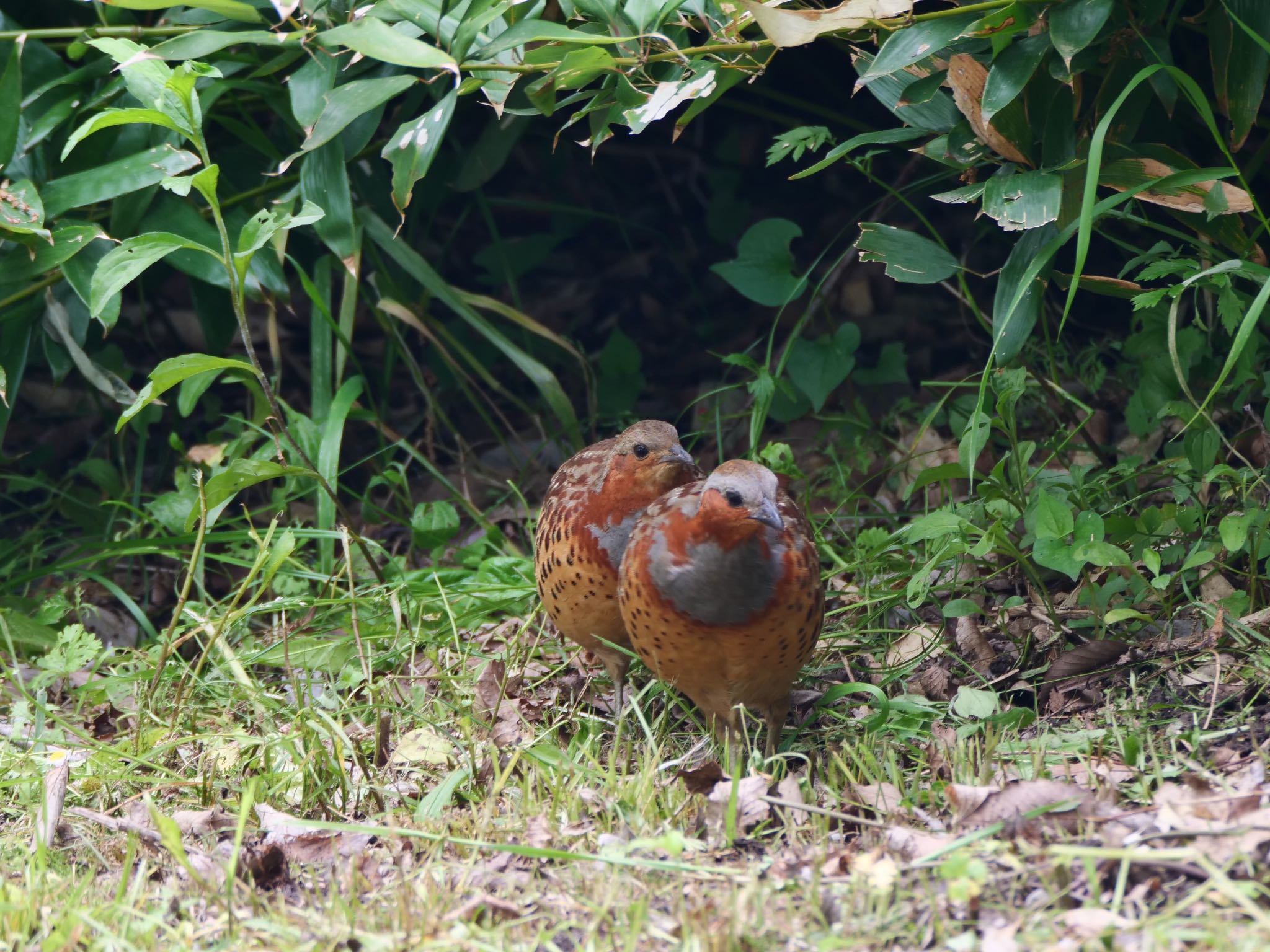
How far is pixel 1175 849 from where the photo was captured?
6.99ft

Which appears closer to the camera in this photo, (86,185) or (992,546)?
(992,546)

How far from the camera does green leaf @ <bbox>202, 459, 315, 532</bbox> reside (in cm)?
328

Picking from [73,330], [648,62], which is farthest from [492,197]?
Result: [648,62]

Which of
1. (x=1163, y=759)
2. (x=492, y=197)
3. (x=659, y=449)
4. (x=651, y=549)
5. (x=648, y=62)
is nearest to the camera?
(x=1163, y=759)

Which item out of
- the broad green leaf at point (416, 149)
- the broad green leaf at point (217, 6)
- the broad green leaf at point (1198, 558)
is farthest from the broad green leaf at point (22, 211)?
the broad green leaf at point (1198, 558)

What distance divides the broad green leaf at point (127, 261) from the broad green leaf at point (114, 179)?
71 centimetres

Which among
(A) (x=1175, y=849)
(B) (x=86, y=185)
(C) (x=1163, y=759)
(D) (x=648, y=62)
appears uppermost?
(D) (x=648, y=62)

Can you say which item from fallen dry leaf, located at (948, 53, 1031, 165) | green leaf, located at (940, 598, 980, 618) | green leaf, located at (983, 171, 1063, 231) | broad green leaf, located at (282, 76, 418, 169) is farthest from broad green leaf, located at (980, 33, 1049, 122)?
broad green leaf, located at (282, 76, 418, 169)

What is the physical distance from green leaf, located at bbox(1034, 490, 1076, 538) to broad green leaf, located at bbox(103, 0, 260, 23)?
2.55 metres

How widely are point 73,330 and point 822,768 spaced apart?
287cm

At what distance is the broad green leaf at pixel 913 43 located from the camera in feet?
9.57

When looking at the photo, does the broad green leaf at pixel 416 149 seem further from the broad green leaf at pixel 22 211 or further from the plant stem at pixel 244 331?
the broad green leaf at pixel 22 211

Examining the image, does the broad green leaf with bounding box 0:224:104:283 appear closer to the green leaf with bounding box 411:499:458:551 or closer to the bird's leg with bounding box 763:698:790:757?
the green leaf with bounding box 411:499:458:551

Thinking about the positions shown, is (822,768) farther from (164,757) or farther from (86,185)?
(86,185)
